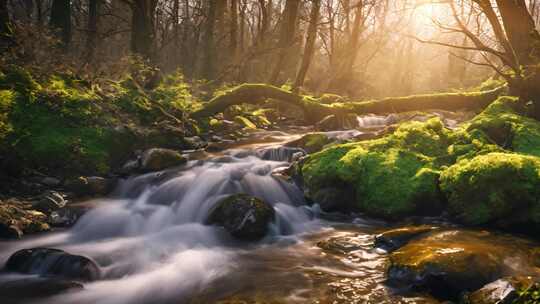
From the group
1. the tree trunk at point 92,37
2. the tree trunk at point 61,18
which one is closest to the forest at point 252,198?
the tree trunk at point 92,37

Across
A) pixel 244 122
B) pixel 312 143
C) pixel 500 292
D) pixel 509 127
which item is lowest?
pixel 500 292

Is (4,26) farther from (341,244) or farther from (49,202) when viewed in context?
(341,244)

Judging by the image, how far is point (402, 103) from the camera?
12922 mm

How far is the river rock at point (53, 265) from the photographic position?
5387 mm

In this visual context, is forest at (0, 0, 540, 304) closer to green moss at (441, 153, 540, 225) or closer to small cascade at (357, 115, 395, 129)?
green moss at (441, 153, 540, 225)

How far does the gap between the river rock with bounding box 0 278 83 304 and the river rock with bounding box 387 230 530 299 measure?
380cm

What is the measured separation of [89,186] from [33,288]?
3.75 meters

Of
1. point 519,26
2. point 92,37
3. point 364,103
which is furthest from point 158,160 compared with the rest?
point 92,37

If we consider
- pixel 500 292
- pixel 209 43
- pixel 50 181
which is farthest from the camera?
pixel 209 43

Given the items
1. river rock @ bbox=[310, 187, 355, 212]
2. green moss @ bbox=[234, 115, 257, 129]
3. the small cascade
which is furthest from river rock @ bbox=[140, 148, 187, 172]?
the small cascade

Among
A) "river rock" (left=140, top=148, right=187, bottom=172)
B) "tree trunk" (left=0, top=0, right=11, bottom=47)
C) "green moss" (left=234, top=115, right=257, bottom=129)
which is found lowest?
"river rock" (left=140, top=148, right=187, bottom=172)

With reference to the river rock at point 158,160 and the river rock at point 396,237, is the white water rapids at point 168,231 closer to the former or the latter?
the river rock at point 158,160

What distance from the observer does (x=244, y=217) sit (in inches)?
273

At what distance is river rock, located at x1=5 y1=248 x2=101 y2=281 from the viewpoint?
5.39 metres
